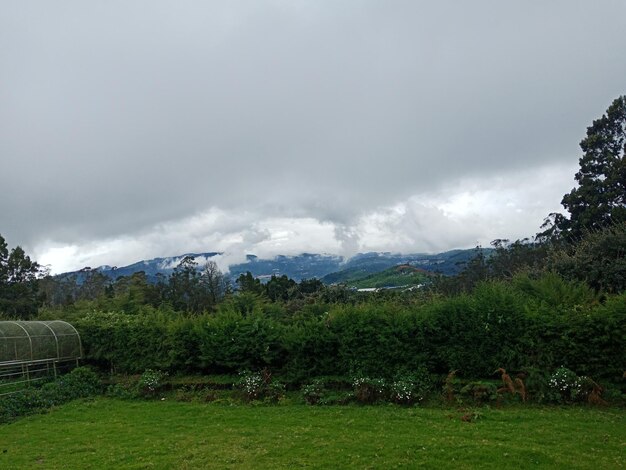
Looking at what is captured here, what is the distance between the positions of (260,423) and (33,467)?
413 centimetres

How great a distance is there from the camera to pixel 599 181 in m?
31.0

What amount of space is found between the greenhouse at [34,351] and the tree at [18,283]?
2586 cm

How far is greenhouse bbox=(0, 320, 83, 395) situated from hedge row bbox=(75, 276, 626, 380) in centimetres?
215

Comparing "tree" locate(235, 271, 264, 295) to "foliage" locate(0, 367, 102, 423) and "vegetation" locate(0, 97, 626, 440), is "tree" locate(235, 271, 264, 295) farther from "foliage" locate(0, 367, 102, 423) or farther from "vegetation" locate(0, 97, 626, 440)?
"foliage" locate(0, 367, 102, 423)

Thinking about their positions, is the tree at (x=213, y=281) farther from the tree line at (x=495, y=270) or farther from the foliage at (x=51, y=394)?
the foliage at (x=51, y=394)

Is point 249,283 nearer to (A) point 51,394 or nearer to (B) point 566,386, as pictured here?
(A) point 51,394

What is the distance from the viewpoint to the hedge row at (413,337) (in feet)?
37.2

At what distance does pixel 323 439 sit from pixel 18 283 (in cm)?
4467

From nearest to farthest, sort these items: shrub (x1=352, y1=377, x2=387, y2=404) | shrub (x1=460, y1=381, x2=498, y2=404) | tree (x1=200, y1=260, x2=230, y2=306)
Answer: shrub (x1=460, y1=381, x2=498, y2=404) → shrub (x1=352, y1=377, x2=387, y2=404) → tree (x1=200, y1=260, x2=230, y2=306)

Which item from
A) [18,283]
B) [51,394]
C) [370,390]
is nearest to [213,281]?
[18,283]

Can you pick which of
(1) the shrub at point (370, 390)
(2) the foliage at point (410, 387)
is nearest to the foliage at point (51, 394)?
(1) the shrub at point (370, 390)

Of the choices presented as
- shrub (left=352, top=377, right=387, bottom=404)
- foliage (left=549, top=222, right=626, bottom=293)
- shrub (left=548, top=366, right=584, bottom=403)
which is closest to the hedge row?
shrub (left=548, top=366, right=584, bottom=403)

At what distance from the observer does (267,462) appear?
7.39 m

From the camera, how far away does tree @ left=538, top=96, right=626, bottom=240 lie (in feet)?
96.2
